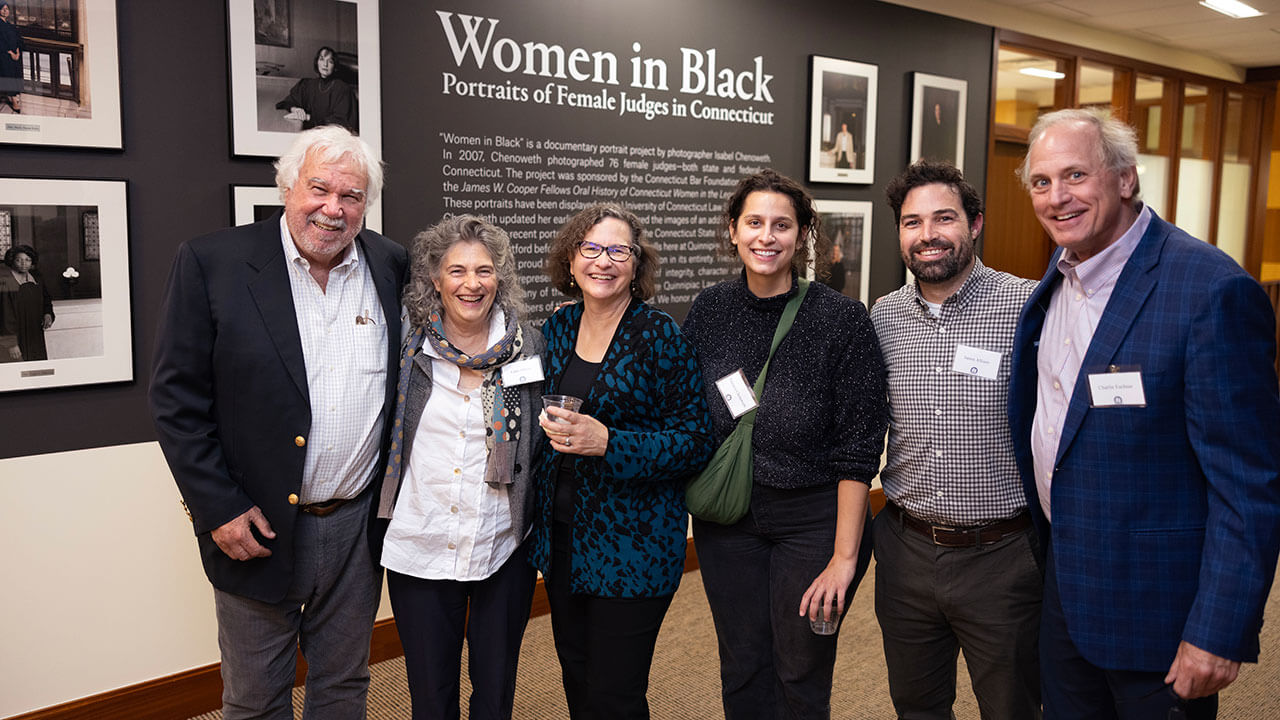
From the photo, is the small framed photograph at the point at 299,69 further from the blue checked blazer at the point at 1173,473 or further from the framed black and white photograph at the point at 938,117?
the framed black and white photograph at the point at 938,117

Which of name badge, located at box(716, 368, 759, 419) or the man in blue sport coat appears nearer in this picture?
the man in blue sport coat

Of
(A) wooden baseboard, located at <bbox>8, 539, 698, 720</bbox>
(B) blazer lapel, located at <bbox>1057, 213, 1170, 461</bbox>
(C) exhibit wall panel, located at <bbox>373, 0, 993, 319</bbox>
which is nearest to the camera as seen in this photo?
(B) blazer lapel, located at <bbox>1057, 213, 1170, 461</bbox>

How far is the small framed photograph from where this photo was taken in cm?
282

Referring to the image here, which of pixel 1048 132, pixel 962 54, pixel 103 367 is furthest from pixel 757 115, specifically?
pixel 103 367

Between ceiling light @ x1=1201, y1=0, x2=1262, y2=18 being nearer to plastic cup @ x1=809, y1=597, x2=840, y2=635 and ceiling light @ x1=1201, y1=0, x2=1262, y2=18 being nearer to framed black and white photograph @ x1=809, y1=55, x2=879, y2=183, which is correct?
framed black and white photograph @ x1=809, y1=55, x2=879, y2=183

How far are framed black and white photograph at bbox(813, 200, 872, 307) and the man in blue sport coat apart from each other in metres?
2.77

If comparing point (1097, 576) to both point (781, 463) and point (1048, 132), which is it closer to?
point (781, 463)

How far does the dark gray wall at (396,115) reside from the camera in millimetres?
2664

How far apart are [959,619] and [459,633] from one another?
3.96 feet

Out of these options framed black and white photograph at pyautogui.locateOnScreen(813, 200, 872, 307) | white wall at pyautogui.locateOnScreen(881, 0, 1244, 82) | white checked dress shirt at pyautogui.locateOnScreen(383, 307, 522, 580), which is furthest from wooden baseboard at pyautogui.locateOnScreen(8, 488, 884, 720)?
white wall at pyautogui.locateOnScreen(881, 0, 1244, 82)

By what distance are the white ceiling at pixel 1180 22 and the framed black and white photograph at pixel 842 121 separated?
1349 mm

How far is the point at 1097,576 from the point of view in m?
1.72

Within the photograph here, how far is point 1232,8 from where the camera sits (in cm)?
548

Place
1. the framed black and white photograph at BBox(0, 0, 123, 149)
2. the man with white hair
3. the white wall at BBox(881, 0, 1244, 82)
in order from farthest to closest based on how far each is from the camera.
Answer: the white wall at BBox(881, 0, 1244, 82)
the framed black and white photograph at BBox(0, 0, 123, 149)
the man with white hair
